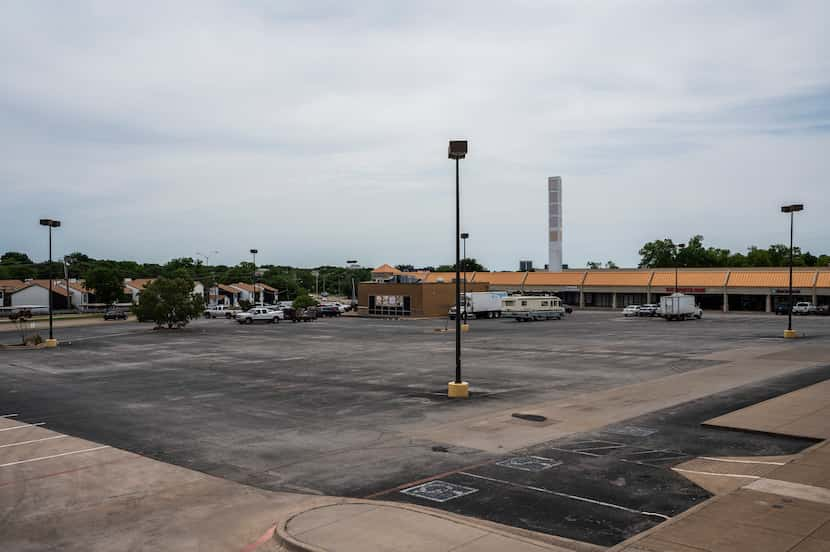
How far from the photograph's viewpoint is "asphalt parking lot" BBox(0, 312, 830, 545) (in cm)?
1180

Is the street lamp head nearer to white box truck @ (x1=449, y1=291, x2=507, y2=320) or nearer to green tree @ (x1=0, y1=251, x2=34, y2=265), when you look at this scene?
white box truck @ (x1=449, y1=291, x2=507, y2=320)

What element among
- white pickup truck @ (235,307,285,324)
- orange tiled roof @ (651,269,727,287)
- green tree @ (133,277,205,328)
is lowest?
white pickup truck @ (235,307,285,324)

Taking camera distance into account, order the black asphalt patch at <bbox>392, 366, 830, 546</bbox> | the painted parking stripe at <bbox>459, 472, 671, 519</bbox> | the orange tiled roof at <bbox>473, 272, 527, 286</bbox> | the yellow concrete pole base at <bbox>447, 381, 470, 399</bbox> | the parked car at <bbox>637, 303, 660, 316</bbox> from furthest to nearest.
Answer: the orange tiled roof at <bbox>473, 272, 527, 286</bbox>, the parked car at <bbox>637, 303, 660, 316</bbox>, the yellow concrete pole base at <bbox>447, 381, 470, 399</bbox>, the painted parking stripe at <bbox>459, 472, 671, 519</bbox>, the black asphalt patch at <bbox>392, 366, 830, 546</bbox>

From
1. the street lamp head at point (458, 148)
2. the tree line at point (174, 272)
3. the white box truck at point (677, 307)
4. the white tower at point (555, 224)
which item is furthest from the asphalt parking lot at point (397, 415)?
the tree line at point (174, 272)

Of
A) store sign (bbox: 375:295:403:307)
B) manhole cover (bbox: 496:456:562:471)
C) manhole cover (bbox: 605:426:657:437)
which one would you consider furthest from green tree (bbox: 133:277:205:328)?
manhole cover (bbox: 496:456:562:471)

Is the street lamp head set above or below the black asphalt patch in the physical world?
above

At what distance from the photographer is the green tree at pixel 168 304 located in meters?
60.4

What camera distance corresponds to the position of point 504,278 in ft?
375

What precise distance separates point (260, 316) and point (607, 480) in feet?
202

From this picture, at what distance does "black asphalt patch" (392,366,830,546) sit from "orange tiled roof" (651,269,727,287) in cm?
→ 7977

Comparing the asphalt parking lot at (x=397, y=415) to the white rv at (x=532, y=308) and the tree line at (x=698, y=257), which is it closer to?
the white rv at (x=532, y=308)

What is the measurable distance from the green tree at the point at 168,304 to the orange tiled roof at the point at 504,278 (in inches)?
2435

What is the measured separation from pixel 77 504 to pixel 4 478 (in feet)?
9.84

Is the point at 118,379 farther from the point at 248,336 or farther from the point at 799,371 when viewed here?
the point at 799,371
